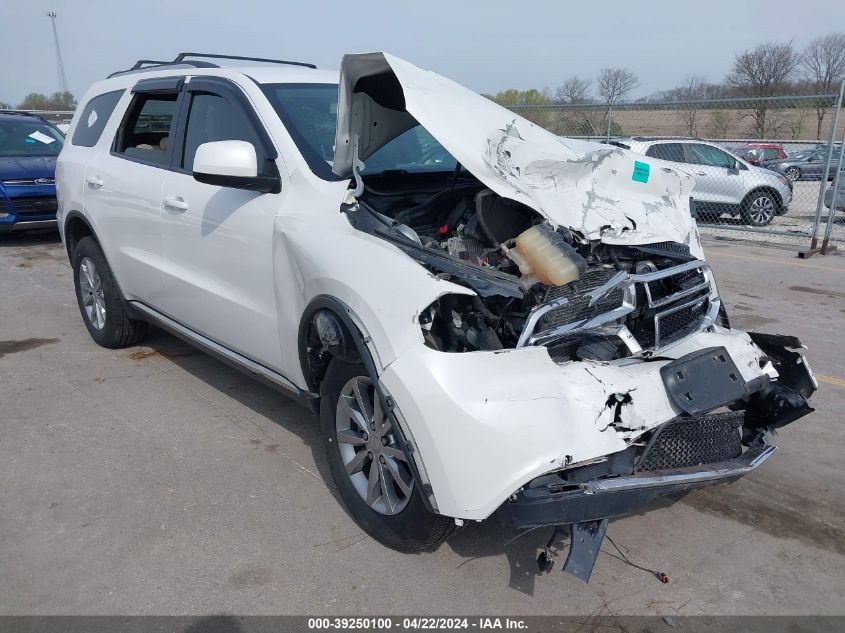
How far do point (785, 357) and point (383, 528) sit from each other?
198 centimetres

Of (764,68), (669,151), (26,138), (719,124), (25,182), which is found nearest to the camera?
(25,182)

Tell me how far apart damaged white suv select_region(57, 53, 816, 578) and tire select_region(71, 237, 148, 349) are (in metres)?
1.23

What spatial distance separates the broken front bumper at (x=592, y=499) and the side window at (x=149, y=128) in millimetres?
3161

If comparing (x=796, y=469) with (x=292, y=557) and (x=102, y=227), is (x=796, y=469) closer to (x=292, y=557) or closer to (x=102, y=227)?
(x=292, y=557)

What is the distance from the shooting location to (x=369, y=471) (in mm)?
3266

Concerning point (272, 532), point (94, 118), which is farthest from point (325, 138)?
point (94, 118)

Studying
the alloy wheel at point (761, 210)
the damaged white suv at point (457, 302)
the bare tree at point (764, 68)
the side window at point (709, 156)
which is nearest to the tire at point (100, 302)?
the damaged white suv at point (457, 302)

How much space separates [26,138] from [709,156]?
37.8 ft

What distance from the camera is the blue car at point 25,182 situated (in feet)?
33.7

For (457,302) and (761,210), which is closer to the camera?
(457,302)

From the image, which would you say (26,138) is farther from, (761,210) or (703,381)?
(761,210)

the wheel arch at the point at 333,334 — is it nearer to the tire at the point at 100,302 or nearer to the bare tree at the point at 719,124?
the tire at the point at 100,302

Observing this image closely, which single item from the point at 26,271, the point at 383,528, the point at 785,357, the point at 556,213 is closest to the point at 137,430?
the point at 383,528

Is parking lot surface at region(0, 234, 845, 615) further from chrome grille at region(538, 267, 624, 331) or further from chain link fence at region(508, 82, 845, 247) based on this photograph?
chain link fence at region(508, 82, 845, 247)
